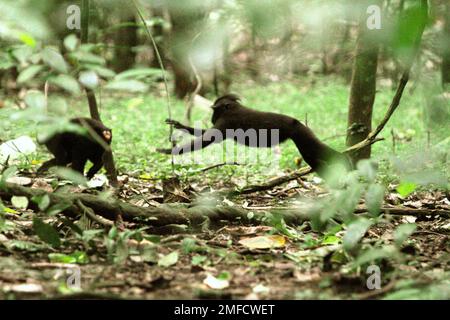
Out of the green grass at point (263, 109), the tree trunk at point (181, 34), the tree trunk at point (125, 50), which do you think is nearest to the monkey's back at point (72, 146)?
the green grass at point (263, 109)

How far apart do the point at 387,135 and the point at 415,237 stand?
15.1 ft

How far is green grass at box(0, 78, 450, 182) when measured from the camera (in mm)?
6555

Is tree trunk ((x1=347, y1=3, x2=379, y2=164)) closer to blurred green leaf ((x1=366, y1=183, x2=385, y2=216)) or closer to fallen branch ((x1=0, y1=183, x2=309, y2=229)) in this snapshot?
fallen branch ((x1=0, y1=183, x2=309, y2=229))

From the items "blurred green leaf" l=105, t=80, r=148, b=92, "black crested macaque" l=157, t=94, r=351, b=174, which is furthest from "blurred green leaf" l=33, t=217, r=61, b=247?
"black crested macaque" l=157, t=94, r=351, b=174

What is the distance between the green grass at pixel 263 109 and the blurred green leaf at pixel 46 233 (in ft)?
3.13

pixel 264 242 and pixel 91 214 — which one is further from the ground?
pixel 91 214

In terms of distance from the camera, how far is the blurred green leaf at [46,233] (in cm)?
333

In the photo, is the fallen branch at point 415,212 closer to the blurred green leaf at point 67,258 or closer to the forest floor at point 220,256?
the forest floor at point 220,256

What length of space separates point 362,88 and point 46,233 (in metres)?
3.77

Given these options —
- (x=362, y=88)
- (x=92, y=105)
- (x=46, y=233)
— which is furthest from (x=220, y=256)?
(x=362, y=88)

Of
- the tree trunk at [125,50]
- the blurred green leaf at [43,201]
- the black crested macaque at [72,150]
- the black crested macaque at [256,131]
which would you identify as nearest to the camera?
the blurred green leaf at [43,201]

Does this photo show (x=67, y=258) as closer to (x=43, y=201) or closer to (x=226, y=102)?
(x=43, y=201)

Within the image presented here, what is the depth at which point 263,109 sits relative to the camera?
10.6 meters
